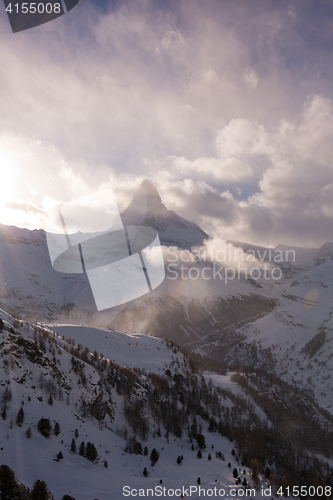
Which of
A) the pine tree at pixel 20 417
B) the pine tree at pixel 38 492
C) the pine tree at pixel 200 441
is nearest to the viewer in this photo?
the pine tree at pixel 38 492

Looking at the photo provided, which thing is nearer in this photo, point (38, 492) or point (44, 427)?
point (38, 492)

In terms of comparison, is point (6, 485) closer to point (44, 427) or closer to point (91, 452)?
point (44, 427)

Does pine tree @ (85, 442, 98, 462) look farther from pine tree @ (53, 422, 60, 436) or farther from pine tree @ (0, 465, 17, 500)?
pine tree @ (0, 465, 17, 500)

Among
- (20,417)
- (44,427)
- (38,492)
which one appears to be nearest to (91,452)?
(44,427)

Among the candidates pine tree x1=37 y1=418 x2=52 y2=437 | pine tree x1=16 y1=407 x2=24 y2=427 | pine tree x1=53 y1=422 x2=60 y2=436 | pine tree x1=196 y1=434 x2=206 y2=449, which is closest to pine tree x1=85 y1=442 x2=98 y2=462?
pine tree x1=53 y1=422 x2=60 y2=436

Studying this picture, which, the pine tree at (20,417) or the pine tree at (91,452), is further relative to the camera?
the pine tree at (91,452)

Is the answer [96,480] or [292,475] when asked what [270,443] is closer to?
[292,475]

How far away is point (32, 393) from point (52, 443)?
8571 mm

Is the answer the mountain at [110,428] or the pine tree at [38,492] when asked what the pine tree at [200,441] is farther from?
the pine tree at [38,492]

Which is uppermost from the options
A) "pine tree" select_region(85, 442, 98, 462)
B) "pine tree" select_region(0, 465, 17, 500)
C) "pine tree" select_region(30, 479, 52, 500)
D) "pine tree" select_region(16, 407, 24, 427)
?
"pine tree" select_region(16, 407, 24, 427)

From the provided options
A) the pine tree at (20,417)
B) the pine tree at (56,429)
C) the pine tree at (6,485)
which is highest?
the pine tree at (20,417)

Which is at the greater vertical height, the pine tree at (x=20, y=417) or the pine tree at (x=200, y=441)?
the pine tree at (x=20, y=417)

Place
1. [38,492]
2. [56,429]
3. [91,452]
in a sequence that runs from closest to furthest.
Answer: [38,492], [91,452], [56,429]

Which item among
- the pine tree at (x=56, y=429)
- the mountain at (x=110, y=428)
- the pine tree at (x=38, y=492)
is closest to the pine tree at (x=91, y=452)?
the mountain at (x=110, y=428)
